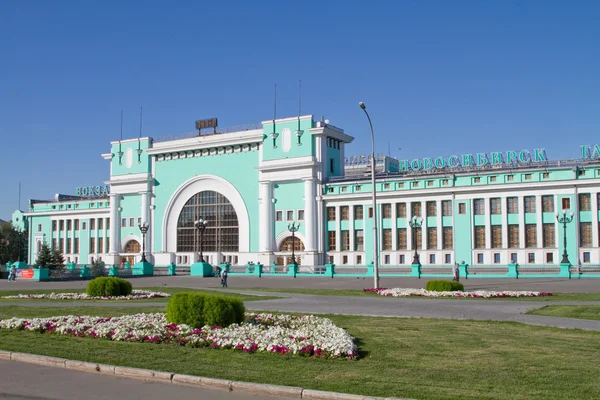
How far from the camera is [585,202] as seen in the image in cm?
5728

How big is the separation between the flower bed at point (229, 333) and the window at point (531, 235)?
47.3 m

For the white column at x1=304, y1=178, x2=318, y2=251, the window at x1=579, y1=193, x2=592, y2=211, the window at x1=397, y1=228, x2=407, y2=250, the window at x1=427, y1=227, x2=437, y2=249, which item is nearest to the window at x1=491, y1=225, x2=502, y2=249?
the window at x1=427, y1=227, x2=437, y2=249

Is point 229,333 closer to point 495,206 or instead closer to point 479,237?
point 479,237

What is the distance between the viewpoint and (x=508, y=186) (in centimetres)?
6028

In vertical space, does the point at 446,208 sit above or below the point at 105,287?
above

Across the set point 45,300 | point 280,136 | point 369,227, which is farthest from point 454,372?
point 280,136

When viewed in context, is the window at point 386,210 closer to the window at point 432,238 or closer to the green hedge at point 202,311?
the window at point 432,238

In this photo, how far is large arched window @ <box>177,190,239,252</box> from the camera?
251ft

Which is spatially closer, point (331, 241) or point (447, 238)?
point (447, 238)

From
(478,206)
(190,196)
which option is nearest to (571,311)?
(478,206)

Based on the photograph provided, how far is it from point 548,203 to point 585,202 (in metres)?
3.19

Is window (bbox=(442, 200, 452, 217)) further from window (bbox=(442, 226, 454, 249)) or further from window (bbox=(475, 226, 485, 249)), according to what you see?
window (bbox=(475, 226, 485, 249))

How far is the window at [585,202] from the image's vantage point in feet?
187

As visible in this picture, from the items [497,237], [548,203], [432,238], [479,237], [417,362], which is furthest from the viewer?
[432,238]
